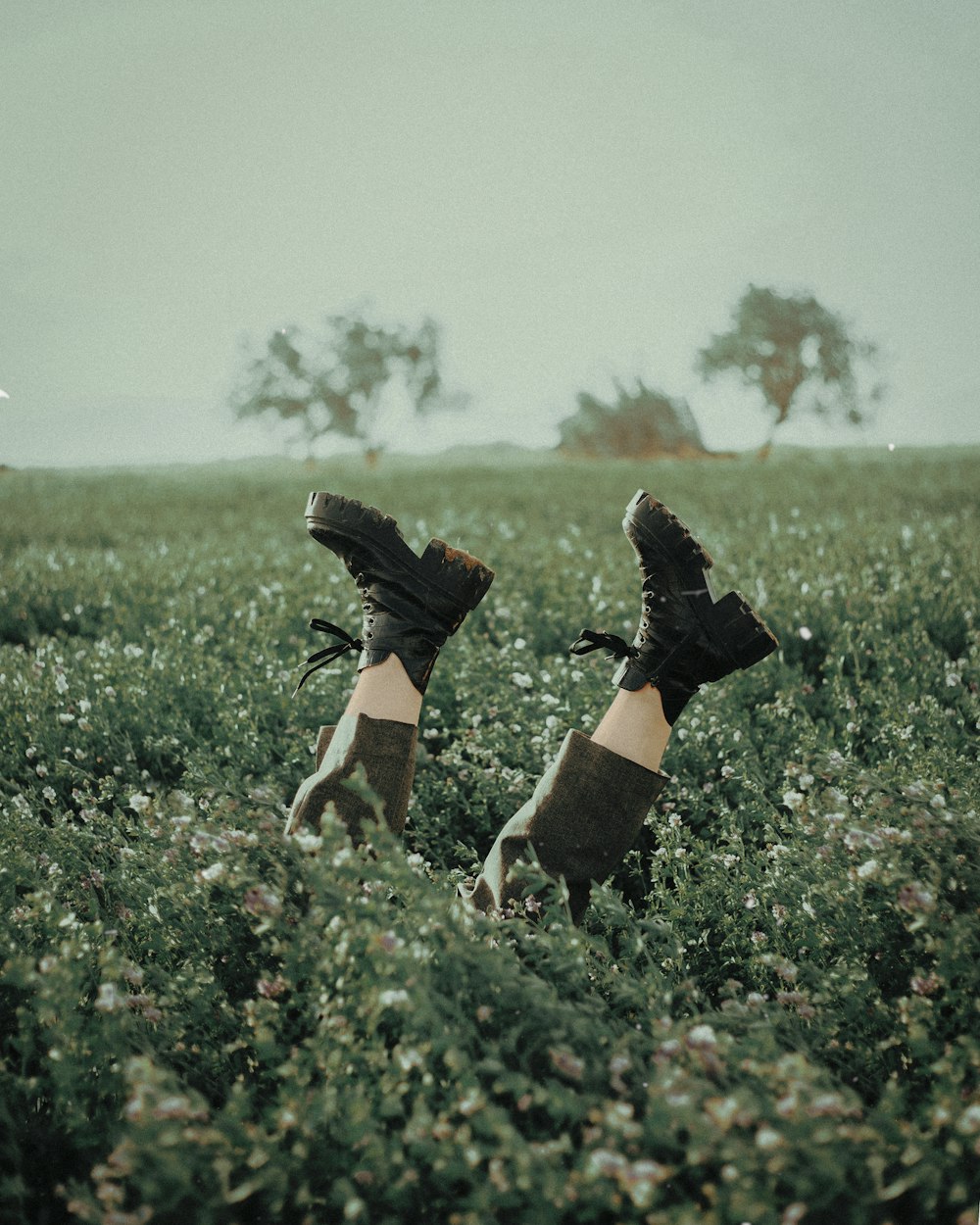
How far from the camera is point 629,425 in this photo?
37.2m

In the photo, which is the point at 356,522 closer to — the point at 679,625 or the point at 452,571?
the point at 452,571

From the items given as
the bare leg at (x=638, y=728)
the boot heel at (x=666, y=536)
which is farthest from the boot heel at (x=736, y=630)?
the bare leg at (x=638, y=728)

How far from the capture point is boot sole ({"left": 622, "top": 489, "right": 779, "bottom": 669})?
7.99 ft

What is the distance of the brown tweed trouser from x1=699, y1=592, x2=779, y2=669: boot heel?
42 cm

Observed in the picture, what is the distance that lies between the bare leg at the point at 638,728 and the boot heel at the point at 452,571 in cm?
56

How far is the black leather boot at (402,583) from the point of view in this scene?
8.45 ft

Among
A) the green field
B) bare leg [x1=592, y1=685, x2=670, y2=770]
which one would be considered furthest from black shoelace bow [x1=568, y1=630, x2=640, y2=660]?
Result: the green field

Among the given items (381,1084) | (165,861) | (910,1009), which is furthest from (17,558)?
(910,1009)

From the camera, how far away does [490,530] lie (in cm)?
812

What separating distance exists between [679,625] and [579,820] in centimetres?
64

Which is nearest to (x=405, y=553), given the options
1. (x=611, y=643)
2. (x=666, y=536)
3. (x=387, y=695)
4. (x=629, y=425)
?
(x=387, y=695)

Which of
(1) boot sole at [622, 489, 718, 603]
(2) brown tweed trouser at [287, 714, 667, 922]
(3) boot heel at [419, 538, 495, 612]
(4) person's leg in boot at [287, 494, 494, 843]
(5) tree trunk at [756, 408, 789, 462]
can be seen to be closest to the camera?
(2) brown tweed trouser at [287, 714, 667, 922]

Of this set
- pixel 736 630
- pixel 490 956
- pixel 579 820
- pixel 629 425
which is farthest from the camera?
pixel 629 425

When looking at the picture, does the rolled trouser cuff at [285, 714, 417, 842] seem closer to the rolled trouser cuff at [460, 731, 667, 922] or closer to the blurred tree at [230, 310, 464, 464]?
the rolled trouser cuff at [460, 731, 667, 922]
